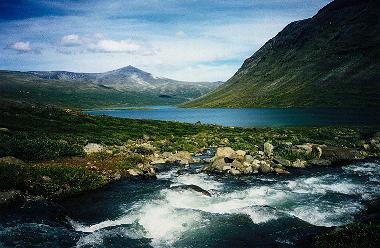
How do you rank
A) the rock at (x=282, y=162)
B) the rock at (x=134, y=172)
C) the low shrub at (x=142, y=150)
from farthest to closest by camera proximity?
the low shrub at (x=142, y=150), the rock at (x=282, y=162), the rock at (x=134, y=172)

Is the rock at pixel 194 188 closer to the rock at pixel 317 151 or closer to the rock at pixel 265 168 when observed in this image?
the rock at pixel 265 168

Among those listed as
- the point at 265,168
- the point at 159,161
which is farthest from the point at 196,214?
the point at 159,161

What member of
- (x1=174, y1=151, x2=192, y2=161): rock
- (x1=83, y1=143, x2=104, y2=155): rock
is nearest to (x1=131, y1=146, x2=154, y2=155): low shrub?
(x1=174, y1=151, x2=192, y2=161): rock

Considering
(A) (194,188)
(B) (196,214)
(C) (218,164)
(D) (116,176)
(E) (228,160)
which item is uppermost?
(E) (228,160)

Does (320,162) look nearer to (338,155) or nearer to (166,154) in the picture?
(338,155)

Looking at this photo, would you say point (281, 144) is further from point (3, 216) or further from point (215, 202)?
point (3, 216)

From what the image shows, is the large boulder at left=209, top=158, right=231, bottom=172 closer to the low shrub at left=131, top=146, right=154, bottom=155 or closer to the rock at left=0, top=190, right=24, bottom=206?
the low shrub at left=131, top=146, right=154, bottom=155

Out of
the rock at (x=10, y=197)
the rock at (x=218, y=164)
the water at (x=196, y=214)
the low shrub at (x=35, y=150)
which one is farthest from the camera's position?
the rock at (x=218, y=164)

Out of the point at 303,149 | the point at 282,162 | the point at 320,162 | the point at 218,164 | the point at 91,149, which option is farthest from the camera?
the point at 303,149

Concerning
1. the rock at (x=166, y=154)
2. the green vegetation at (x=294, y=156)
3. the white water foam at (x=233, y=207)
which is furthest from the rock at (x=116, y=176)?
the green vegetation at (x=294, y=156)
